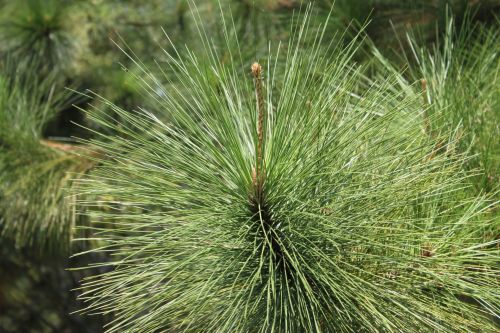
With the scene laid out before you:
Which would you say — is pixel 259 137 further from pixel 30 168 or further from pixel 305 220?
pixel 30 168

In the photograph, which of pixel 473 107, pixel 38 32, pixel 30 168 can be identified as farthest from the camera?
pixel 38 32

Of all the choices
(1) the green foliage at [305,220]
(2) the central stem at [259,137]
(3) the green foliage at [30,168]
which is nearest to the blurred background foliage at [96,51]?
(3) the green foliage at [30,168]

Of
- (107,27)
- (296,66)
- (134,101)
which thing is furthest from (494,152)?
(107,27)

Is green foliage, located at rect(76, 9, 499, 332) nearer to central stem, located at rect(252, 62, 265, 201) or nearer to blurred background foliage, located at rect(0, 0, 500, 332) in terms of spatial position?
central stem, located at rect(252, 62, 265, 201)

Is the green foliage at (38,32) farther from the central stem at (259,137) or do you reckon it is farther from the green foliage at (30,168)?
the central stem at (259,137)

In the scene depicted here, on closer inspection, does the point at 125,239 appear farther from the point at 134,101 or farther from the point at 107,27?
the point at 107,27

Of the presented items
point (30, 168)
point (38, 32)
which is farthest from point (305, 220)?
point (38, 32)

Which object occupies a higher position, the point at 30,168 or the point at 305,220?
the point at 30,168

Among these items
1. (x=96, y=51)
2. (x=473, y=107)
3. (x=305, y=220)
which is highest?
(x=96, y=51)

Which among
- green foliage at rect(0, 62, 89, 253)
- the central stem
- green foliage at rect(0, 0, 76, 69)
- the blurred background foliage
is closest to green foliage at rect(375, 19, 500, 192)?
the blurred background foliage

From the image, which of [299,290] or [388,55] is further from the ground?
[388,55]

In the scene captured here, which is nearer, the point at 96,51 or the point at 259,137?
the point at 259,137
